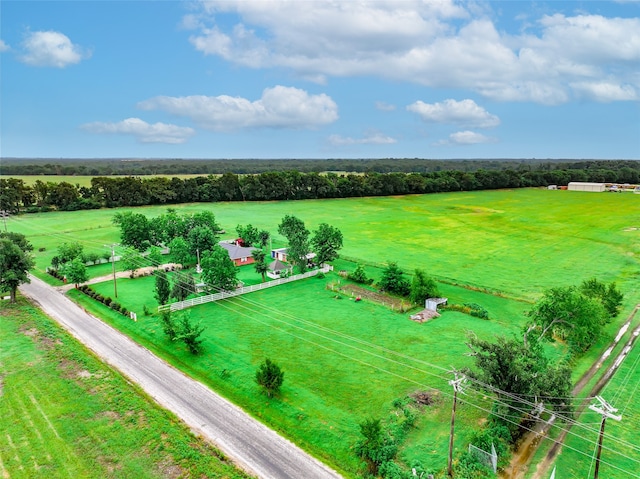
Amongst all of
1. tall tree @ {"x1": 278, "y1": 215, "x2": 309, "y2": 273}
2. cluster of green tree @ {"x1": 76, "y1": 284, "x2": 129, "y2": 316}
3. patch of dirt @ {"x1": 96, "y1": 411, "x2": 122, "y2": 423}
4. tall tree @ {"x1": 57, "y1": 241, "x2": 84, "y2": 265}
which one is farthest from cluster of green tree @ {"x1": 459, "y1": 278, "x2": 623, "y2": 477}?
tall tree @ {"x1": 57, "y1": 241, "x2": 84, "y2": 265}

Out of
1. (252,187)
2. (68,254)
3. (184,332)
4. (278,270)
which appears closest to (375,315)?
(278,270)

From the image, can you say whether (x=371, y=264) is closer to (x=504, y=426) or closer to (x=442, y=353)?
(x=442, y=353)

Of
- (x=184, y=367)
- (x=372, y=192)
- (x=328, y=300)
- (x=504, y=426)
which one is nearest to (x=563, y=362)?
(x=504, y=426)

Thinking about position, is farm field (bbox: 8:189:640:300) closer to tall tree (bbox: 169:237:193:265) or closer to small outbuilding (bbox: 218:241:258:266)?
small outbuilding (bbox: 218:241:258:266)

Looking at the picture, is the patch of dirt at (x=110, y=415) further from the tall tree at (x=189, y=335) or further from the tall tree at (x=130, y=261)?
the tall tree at (x=130, y=261)

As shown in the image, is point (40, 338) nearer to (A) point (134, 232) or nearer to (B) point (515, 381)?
(A) point (134, 232)

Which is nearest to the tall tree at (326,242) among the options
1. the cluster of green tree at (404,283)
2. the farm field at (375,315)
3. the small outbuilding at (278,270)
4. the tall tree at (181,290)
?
the farm field at (375,315)
